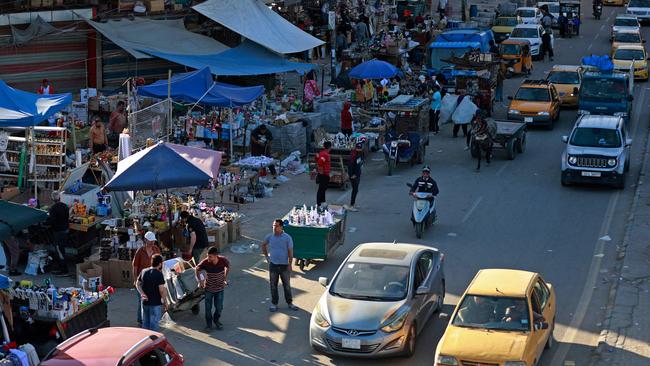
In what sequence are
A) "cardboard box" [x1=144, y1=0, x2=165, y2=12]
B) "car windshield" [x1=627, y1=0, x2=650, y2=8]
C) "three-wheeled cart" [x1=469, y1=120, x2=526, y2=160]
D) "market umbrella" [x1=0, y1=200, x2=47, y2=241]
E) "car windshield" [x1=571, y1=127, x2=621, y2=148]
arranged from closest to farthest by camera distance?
1. "market umbrella" [x1=0, y1=200, x2=47, y2=241]
2. "car windshield" [x1=571, y1=127, x2=621, y2=148]
3. "three-wheeled cart" [x1=469, y1=120, x2=526, y2=160]
4. "cardboard box" [x1=144, y1=0, x2=165, y2=12]
5. "car windshield" [x1=627, y1=0, x2=650, y2=8]

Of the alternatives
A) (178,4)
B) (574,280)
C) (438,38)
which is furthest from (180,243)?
(438,38)

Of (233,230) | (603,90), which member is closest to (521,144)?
(603,90)

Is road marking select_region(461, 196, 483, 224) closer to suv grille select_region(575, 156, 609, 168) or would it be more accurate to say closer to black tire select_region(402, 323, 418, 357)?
suv grille select_region(575, 156, 609, 168)

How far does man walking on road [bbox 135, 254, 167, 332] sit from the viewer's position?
16.4 meters

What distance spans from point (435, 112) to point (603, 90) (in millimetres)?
5228

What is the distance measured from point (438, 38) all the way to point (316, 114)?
14188mm

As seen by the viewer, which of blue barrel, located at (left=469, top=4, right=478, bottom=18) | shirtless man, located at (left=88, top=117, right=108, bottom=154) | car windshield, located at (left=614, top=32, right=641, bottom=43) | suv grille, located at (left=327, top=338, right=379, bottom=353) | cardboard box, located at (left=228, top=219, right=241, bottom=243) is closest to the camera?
suv grille, located at (left=327, top=338, right=379, bottom=353)

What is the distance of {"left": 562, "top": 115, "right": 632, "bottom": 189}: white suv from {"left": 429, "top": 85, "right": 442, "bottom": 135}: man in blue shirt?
21.9 feet

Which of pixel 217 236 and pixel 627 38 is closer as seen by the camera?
pixel 217 236

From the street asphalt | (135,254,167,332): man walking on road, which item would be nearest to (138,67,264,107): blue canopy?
the street asphalt

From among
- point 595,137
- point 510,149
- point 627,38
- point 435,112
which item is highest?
point 627,38

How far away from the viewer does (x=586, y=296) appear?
1928 centimetres

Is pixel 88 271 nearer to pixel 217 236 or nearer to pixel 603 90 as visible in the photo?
pixel 217 236

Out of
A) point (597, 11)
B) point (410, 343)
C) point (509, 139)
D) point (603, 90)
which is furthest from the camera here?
point (597, 11)
